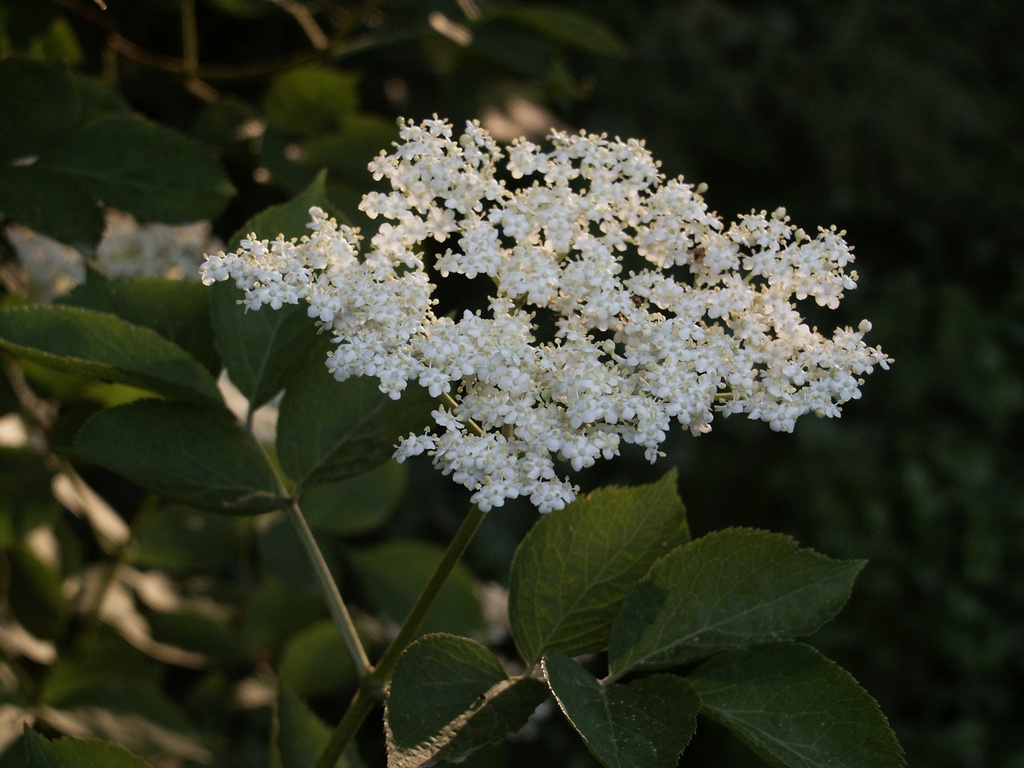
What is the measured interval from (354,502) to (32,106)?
670mm

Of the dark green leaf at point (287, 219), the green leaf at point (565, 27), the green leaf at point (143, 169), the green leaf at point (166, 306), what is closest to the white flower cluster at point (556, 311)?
the dark green leaf at point (287, 219)

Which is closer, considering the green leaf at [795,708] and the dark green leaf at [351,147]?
the green leaf at [795,708]

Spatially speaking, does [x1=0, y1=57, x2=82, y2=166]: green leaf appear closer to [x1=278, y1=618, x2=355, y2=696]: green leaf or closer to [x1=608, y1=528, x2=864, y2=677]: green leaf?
[x1=608, y1=528, x2=864, y2=677]: green leaf

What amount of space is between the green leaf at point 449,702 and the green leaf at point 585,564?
0.05 metres

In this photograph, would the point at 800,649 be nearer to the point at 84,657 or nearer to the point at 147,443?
the point at 147,443

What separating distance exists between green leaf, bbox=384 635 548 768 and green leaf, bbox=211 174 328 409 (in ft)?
0.82

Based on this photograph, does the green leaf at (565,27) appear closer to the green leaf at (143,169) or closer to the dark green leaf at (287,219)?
the green leaf at (143,169)

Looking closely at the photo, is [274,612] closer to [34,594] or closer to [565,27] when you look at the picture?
[34,594]

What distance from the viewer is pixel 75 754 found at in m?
0.66

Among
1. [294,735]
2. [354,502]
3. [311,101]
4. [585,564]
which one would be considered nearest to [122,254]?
[311,101]

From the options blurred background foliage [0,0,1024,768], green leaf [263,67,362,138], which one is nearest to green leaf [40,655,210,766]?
blurred background foliage [0,0,1024,768]

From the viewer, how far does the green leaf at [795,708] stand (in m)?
0.63

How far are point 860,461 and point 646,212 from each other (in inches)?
94.0

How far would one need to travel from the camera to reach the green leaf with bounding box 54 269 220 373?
843 millimetres
